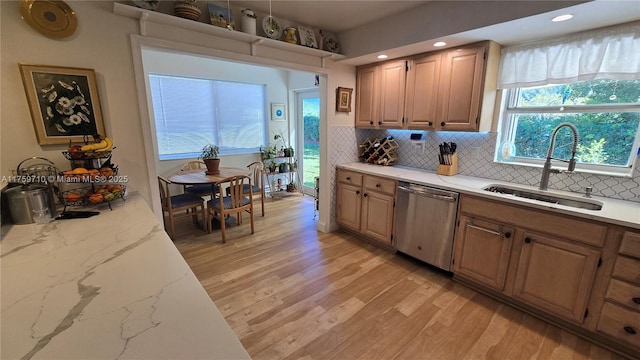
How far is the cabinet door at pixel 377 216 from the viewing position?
9.53 feet

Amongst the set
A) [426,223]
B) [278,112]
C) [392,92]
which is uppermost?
[392,92]

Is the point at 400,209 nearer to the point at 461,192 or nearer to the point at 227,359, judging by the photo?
the point at 461,192

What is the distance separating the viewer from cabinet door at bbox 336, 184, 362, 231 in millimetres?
3229

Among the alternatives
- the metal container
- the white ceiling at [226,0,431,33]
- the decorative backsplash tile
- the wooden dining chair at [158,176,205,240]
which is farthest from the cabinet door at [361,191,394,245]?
the metal container

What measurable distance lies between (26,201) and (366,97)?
10.0ft

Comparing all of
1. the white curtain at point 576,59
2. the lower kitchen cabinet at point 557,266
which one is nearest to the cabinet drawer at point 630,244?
the lower kitchen cabinet at point 557,266

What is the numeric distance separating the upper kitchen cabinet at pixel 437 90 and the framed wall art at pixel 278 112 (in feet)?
7.65

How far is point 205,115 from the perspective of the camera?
452 centimetres

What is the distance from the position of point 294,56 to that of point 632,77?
105 inches

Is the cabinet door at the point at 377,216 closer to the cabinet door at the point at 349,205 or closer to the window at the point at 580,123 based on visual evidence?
the cabinet door at the point at 349,205

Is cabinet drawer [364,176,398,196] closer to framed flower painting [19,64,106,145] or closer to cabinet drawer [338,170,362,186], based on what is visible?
cabinet drawer [338,170,362,186]

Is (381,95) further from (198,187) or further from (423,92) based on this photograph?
(198,187)

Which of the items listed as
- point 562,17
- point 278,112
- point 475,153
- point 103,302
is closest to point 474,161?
point 475,153

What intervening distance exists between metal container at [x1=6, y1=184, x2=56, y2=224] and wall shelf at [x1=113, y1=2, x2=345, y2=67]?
1.24 meters
